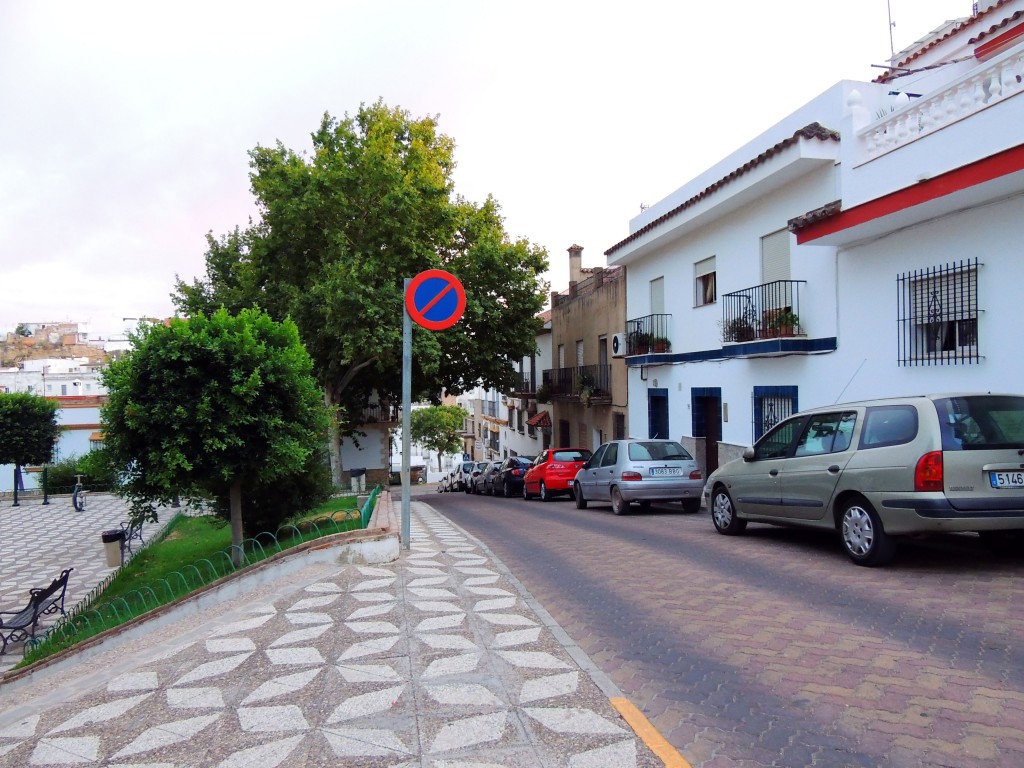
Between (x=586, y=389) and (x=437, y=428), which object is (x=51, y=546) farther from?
(x=437, y=428)

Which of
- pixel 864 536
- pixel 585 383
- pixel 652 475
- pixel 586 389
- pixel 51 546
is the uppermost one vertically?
pixel 585 383

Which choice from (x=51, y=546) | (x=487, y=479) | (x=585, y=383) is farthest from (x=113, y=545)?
(x=585, y=383)

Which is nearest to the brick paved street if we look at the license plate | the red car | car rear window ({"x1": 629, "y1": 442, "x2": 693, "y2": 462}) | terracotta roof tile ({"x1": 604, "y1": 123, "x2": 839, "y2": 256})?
Result: the license plate

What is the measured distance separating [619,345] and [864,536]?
15.1 meters

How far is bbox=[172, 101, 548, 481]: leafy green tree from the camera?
21.5m

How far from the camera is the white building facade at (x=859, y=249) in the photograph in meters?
9.52

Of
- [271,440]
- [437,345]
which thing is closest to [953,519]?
[271,440]

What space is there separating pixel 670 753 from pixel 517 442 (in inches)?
1503

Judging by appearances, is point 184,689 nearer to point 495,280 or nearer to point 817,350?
point 817,350

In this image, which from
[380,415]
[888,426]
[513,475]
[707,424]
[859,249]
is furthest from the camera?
[380,415]

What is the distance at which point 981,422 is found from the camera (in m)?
6.81

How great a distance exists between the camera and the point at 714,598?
20.8ft

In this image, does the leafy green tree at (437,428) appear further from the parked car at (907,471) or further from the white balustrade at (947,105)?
the parked car at (907,471)

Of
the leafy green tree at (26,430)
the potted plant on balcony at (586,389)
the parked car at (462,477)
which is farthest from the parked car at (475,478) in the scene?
the leafy green tree at (26,430)
